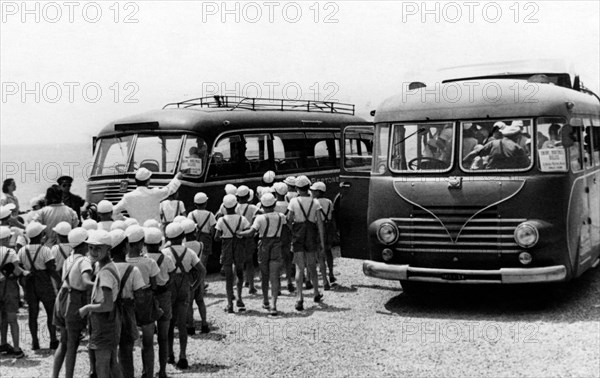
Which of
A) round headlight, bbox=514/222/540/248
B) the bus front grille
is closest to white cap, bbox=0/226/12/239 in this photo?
the bus front grille

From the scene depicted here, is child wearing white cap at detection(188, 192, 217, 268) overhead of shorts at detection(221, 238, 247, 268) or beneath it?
overhead

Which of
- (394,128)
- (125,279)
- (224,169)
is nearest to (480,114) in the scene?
(394,128)

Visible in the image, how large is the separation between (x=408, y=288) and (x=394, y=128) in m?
2.46

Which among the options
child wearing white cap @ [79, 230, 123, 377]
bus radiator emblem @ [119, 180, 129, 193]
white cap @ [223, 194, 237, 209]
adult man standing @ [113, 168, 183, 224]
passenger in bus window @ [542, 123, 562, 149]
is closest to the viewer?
child wearing white cap @ [79, 230, 123, 377]

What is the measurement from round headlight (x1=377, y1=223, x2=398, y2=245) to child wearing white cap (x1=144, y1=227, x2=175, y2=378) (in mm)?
3153

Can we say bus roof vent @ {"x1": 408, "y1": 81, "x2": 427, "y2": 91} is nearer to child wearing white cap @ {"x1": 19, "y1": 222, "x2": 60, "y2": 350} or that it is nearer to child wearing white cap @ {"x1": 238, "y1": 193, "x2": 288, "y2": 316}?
child wearing white cap @ {"x1": 238, "y1": 193, "x2": 288, "y2": 316}

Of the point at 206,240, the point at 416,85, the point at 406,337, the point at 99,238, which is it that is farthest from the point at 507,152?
the point at 99,238

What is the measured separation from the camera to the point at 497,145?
9.38 m

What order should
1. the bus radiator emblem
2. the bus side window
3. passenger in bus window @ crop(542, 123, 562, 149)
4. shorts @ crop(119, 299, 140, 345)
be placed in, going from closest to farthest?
shorts @ crop(119, 299, 140, 345), passenger in bus window @ crop(542, 123, 562, 149), the bus side window, the bus radiator emblem

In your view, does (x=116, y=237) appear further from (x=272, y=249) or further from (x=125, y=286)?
(x=272, y=249)

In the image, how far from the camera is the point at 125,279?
6641mm

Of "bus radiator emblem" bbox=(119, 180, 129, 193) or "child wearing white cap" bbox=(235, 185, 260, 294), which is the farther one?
"bus radiator emblem" bbox=(119, 180, 129, 193)

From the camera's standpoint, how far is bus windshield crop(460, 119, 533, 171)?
930 cm

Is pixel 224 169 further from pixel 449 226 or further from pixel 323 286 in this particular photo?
pixel 449 226
